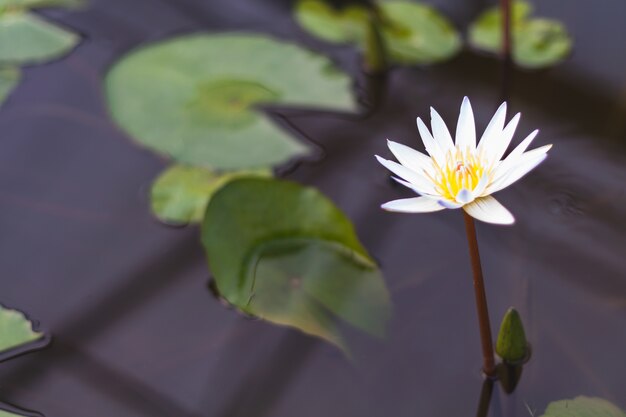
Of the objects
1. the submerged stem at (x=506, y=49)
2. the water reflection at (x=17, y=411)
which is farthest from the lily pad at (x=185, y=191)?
the submerged stem at (x=506, y=49)

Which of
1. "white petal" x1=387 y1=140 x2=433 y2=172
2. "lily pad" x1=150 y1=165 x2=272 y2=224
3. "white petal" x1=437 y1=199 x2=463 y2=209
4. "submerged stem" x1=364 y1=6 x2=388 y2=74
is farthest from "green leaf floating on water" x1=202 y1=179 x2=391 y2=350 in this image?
"submerged stem" x1=364 y1=6 x2=388 y2=74

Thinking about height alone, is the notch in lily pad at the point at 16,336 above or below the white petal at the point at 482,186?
below

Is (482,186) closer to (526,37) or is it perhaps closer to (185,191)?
(185,191)

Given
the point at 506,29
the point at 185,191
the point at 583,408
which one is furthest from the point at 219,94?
the point at 583,408

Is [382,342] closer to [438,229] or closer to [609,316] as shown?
[438,229]

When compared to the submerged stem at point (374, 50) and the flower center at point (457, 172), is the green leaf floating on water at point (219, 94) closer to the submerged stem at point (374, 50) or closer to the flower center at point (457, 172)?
the submerged stem at point (374, 50)

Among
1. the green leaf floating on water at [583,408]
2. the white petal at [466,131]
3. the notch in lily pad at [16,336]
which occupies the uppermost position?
the white petal at [466,131]

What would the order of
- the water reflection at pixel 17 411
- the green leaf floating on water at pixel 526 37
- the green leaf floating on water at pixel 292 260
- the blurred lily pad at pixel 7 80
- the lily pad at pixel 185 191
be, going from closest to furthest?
the water reflection at pixel 17 411, the green leaf floating on water at pixel 292 260, the lily pad at pixel 185 191, the blurred lily pad at pixel 7 80, the green leaf floating on water at pixel 526 37
